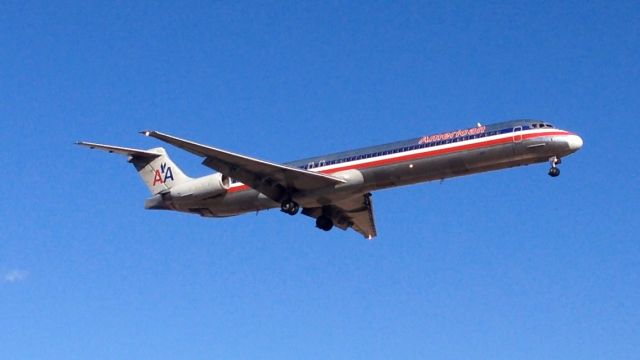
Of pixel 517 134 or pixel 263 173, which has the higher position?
pixel 263 173

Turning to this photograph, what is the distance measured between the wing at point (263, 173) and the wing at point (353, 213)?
11.0 ft

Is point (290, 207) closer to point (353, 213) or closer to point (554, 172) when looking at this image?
point (353, 213)

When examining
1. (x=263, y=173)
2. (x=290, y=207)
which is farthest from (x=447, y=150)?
(x=263, y=173)

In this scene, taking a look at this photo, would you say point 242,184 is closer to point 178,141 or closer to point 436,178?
point 178,141

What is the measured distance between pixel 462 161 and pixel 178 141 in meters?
11.1

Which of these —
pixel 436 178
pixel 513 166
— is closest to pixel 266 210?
pixel 436 178

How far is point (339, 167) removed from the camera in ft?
145

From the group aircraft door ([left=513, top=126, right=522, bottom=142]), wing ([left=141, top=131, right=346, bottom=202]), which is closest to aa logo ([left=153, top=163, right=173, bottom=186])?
wing ([left=141, top=131, right=346, bottom=202])

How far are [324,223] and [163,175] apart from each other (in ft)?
26.7

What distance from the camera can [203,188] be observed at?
1855 inches

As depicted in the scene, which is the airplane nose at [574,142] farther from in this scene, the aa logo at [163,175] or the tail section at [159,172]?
the aa logo at [163,175]

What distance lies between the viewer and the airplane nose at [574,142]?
40.9m

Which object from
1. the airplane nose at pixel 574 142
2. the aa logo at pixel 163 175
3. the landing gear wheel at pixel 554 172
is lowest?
the landing gear wheel at pixel 554 172

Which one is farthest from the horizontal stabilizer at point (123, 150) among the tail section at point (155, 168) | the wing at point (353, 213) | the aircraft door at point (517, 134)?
the aircraft door at point (517, 134)
